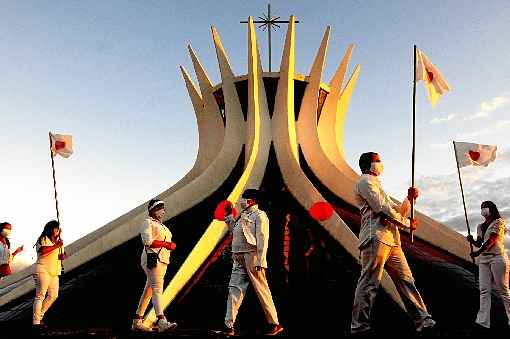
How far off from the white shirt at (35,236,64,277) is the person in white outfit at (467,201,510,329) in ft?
21.4

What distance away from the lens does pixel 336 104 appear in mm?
18500

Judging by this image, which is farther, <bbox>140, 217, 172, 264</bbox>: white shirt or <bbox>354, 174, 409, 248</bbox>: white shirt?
<bbox>140, 217, 172, 264</bbox>: white shirt

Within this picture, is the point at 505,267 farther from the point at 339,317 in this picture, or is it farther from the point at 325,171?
the point at 325,171

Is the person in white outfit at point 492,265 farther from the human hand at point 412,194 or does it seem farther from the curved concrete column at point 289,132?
the curved concrete column at point 289,132

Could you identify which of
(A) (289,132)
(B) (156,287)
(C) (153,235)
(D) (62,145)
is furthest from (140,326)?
(A) (289,132)

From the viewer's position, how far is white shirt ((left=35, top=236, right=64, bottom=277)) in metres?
7.88

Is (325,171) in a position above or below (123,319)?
above

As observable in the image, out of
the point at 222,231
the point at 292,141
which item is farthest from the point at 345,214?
the point at 222,231

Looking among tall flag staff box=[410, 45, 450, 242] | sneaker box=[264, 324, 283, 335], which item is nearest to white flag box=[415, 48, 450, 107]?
tall flag staff box=[410, 45, 450, 242]

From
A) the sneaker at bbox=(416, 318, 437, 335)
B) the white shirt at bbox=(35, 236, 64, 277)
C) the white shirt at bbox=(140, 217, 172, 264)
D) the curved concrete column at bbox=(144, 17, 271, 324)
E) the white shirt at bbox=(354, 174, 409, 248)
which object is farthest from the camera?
the curved concrete column at bbox=(144, 17, 271, 324)

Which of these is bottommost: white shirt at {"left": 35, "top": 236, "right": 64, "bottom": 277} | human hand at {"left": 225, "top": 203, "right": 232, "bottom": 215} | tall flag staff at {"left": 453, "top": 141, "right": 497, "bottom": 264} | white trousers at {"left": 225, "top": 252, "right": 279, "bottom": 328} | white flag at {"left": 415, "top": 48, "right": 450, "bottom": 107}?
white trousers at {"left": 225, "top": 252, "right": 279, "bottom": 328}

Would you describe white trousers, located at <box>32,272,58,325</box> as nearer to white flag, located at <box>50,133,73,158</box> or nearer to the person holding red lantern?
white flag, located at <box>50,133,73,158</box>

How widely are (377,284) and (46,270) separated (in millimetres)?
5080

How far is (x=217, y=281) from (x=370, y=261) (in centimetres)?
594
